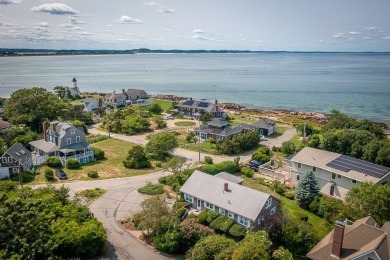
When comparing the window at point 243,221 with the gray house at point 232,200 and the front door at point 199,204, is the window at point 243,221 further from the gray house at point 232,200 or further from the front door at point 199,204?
the front door at point 199,204

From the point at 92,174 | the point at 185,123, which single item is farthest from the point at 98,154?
the point at 185,123

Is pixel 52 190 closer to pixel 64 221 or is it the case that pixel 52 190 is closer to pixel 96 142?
pixel 64 221

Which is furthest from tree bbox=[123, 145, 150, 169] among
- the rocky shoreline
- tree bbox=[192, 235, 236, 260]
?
the rocky shoreline

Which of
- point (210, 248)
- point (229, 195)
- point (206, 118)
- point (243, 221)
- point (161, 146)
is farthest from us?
point (206, 118)

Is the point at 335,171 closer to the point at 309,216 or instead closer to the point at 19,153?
the point at 309,216

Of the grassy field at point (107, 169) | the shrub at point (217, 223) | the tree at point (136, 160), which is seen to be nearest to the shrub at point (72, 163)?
the grassy field at point (107, 169)

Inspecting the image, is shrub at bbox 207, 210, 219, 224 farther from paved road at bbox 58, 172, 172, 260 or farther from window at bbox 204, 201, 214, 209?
paved road at bbox 58, 172, 172, 260

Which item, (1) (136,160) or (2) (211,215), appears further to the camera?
(1) (136,160)
